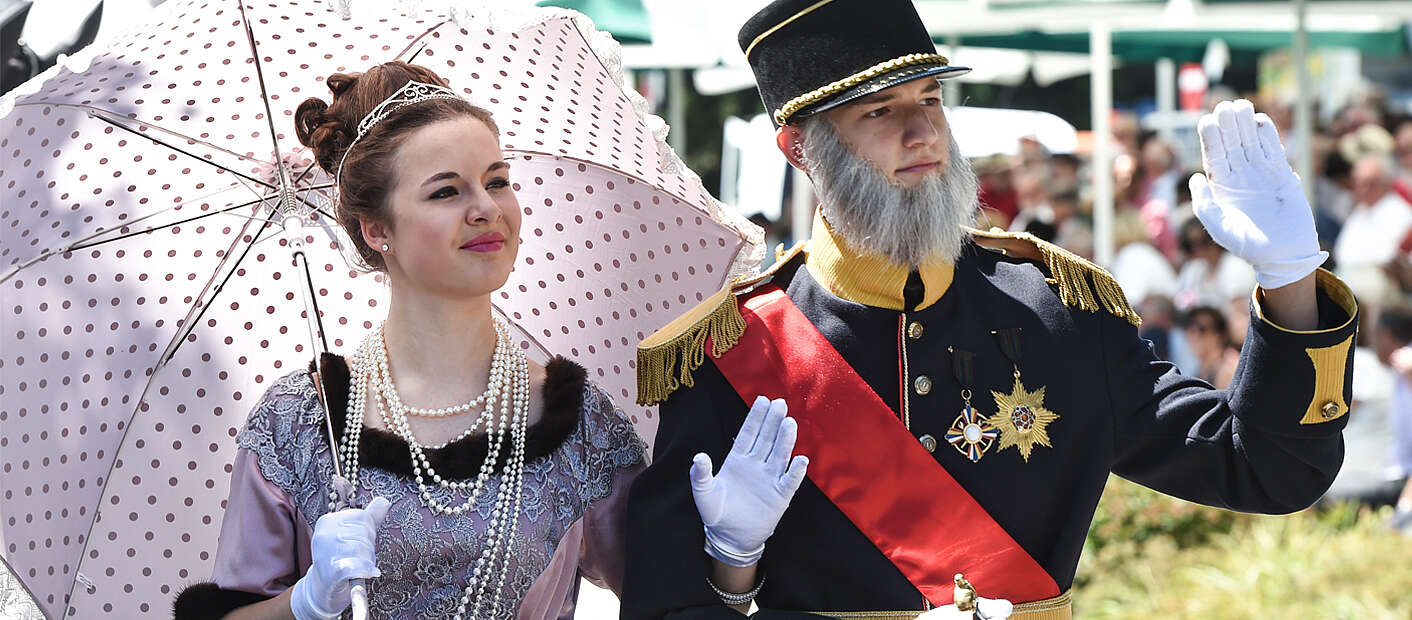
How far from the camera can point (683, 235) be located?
3230mm

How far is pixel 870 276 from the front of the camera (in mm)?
2693

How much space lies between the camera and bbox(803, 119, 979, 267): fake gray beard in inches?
103

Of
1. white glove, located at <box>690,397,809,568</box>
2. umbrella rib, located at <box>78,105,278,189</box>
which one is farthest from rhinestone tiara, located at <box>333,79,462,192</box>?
white glove, located at <box>690,397,809,568</box>

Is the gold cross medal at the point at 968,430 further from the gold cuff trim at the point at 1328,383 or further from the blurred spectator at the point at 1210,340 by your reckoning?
the blurred spectator at the point at 1210,340

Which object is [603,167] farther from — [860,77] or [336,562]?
[336,562]

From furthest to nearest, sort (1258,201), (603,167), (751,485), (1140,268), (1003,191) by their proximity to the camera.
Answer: (1003,191) → (1140,268) → (603,167) → (751,485) → (1258,201)

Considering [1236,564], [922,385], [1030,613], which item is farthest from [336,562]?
[1236,564]

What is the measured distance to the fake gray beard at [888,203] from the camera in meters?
2.61

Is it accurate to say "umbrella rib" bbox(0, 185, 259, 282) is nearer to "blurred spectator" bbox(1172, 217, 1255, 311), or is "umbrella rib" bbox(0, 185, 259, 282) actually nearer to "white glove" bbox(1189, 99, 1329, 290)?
"white glove" bbox(1189, 99, 1329, 290)

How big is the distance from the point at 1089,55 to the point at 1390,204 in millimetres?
3693

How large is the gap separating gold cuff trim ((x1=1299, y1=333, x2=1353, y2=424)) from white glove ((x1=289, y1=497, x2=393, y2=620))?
144cm

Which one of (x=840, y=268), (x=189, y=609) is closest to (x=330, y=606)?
(x=189, y=609)

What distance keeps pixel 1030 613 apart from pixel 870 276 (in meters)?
0.60

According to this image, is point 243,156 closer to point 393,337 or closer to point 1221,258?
point 393,337
